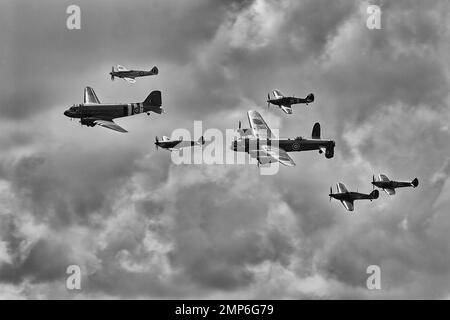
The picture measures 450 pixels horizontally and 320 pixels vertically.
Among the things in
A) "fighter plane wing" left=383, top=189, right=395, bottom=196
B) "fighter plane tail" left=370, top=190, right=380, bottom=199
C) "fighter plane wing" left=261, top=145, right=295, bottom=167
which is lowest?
"fighter plane tail" left=370, top=190, right=380, bottom=199

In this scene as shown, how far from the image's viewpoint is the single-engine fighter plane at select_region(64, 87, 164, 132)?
167 metres

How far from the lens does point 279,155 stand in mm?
162625

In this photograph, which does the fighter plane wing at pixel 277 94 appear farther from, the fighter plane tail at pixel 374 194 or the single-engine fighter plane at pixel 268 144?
the fighter plane tail at pixel 374 194

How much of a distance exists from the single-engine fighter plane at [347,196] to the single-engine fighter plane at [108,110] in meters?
45.7

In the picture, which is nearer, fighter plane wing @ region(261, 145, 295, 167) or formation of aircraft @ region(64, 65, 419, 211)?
fighter plane wing @ region(261, 145, 295, 167)

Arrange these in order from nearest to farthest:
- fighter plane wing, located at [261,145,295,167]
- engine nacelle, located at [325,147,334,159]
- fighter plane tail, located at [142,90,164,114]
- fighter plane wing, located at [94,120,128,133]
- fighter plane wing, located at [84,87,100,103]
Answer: fighter plane wing, located at [261,145,295,167]
fighter plane wing, located at [94,120,128,133]
engine nacelle, located at [325,147,334,159]
fighter plane tail, located at [142,90,164,114]
fighter plane wing, located at [84,87,100,103]

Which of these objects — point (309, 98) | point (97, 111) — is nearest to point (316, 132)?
point (309, 98)

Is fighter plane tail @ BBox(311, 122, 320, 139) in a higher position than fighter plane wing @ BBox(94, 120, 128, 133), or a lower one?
higher

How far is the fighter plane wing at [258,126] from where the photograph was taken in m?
178

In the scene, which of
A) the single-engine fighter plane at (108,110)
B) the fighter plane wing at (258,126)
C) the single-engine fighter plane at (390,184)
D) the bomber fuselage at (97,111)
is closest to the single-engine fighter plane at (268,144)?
the fighter plane wing at (258,126)

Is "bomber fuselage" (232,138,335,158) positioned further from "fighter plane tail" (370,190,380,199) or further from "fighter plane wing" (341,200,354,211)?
"fighter plane tail" (370,190,380,199)

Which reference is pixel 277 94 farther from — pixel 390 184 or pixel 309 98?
pixel 390 184

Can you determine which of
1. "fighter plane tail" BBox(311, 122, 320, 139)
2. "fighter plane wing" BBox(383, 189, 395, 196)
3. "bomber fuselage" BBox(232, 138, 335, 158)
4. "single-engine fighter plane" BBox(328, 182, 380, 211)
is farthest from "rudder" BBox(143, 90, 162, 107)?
"fighter plane wing" BBox(383, 189, 395, 196)
